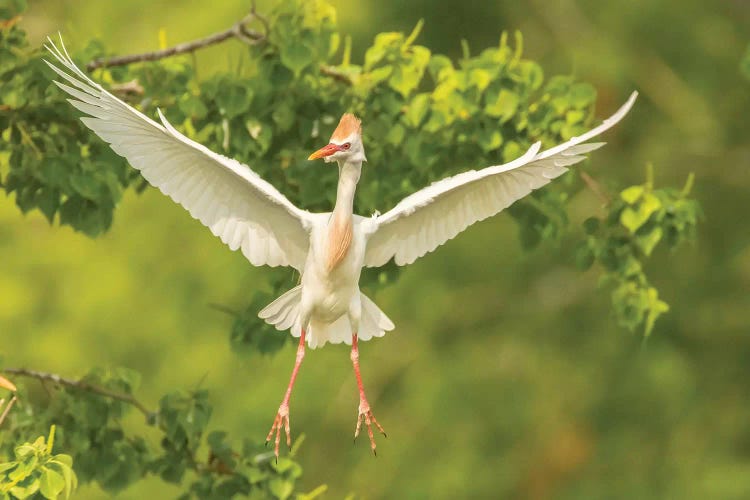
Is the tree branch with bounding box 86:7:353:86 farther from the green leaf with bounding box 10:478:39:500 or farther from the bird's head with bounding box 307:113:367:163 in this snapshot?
the green leaf with bounding box 10:478:39:500

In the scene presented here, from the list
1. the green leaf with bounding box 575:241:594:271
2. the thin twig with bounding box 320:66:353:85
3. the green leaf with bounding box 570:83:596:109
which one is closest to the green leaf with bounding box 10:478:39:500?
the thin twig with bounding box 320:66:353:85

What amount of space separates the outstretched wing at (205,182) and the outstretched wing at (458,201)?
0.24 metres

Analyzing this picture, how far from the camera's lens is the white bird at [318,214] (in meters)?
4.32

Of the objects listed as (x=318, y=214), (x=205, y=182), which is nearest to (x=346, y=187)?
(x=318, y=214)

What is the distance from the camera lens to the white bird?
4.32 m

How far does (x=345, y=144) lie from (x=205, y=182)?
446 mm

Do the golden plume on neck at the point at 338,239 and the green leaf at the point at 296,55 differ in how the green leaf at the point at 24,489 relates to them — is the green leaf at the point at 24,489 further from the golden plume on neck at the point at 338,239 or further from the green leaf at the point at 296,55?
the green leaf at the point at 296,55

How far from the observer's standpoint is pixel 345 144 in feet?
14.1

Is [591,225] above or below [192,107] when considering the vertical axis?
above

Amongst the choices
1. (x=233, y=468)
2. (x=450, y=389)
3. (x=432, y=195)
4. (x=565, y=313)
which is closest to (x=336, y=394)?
(x=450, y=389)

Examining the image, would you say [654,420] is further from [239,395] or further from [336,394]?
[239,395]

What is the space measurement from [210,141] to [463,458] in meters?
6.68

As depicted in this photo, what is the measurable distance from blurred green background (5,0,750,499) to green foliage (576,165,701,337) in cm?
560

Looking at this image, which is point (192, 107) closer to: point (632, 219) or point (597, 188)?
point (597, 188)
